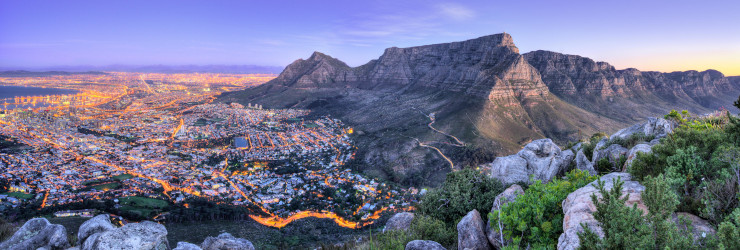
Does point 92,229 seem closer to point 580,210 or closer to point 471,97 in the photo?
point 580,210

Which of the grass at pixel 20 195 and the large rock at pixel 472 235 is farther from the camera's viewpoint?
the grass at pixel 20 195

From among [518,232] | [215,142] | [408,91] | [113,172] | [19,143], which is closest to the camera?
[518,232]

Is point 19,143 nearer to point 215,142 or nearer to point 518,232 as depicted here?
point 215,142

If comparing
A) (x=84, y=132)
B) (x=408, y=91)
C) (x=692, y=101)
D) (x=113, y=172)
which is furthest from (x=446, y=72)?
(x=84, y=132)

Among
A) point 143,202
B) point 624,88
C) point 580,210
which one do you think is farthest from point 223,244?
point 624,88

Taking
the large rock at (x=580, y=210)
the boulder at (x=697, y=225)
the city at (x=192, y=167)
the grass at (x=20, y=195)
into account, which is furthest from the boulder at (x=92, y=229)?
the grass at (x=20, y=195)

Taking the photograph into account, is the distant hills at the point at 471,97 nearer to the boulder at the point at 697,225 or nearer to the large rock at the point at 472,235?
the large rock at the point at 472,235
